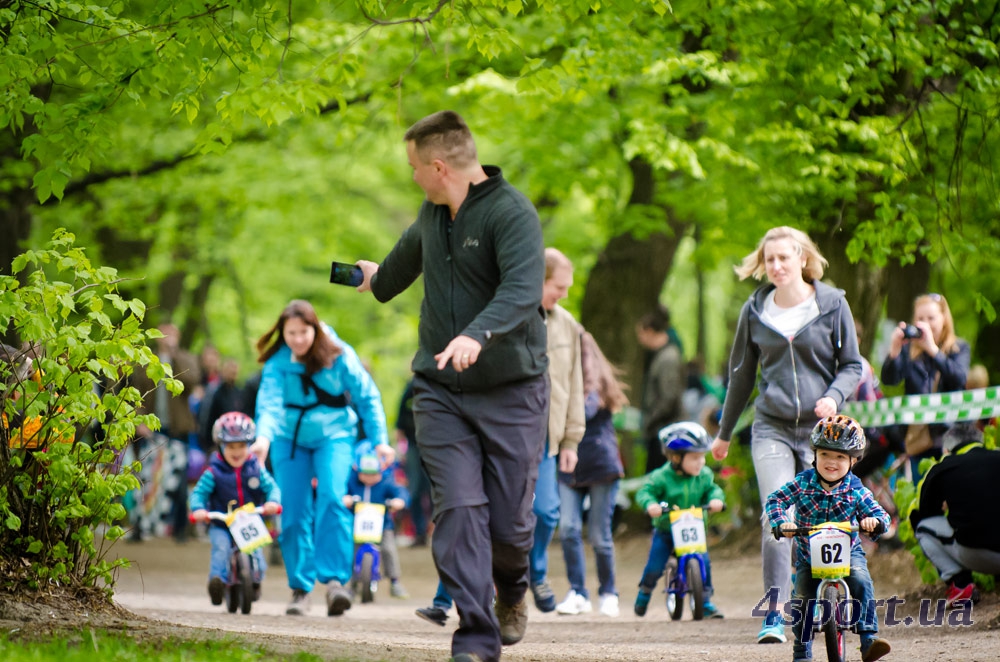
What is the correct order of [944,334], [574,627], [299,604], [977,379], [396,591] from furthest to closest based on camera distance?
[977,379] < [396,591] < [944,334] < [299,604] < [574,627]

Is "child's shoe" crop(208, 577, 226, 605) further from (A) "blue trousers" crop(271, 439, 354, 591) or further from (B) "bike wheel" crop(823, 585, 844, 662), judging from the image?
(B) "bike wheel" crop(823, 585, 844, 662)

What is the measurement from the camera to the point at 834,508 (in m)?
6.49

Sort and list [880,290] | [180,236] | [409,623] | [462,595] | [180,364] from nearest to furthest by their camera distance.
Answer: [462,595], [409,623], [880,290], [180,364], [180,236]

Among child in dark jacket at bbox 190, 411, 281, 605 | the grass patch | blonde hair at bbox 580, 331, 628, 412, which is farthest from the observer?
blonde hair at bbox 580, 331, 628, 412

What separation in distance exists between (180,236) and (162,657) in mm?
19128

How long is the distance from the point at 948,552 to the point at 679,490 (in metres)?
1.90

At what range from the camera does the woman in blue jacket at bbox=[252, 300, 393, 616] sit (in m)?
9.70

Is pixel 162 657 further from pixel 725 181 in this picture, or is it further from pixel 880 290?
pixel 725 181

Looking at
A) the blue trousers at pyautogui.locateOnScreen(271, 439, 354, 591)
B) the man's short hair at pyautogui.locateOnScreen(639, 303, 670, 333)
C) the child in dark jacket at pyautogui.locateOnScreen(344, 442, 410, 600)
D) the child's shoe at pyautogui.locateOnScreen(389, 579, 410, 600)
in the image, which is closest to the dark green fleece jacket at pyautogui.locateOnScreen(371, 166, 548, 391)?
the blue trousers at pyautogui.locateOnScreen(271, 439, 354, 591)

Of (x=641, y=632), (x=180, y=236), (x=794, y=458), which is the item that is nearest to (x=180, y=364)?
(x=180, y=236)

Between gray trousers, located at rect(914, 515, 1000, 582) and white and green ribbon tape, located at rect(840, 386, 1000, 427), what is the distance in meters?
1.68

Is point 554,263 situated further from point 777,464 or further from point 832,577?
point 832,577

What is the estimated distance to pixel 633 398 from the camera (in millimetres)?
19328

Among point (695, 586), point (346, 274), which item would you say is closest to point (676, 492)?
point (695, 586)
